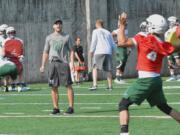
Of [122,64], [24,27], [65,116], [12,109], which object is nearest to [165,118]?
[65,116]

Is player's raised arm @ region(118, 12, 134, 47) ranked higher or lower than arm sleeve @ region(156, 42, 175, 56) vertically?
higher

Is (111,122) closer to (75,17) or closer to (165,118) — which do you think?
(165,118)

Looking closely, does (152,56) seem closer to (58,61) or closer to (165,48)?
(165,48)

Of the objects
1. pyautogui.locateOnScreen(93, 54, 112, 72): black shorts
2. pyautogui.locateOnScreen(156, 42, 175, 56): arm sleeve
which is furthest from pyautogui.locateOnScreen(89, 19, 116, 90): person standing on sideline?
pyautogui.locateOnScreen(156, 42, 175, 56): arm sleeve

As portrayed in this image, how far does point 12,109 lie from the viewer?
17.9 meters

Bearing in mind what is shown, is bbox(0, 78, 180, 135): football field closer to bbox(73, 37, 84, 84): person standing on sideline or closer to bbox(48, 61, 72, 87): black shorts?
bbox(48, 61, 72, 87): black shorts

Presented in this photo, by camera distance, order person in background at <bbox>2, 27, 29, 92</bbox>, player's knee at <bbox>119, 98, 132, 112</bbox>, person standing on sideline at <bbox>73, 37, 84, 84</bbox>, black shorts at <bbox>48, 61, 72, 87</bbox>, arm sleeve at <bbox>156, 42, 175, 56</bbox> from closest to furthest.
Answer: arm sleeve at <bbox>156, 42, 175, 56</bbox>, player's knee at <bbox>119, 98, 132, 112</bbox>, black shorts at <bbox>48, 61, 72, 87</bbox>, person in background at <bbox>2, 27, 29, 92</bbox>, person standing on sideline at <bbox>73, 37, 84, 84</bbox>

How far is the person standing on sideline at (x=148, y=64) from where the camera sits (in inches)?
475

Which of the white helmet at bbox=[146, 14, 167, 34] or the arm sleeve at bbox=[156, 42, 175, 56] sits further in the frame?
the white helmet at bbox=[146, 14, 167, 34]

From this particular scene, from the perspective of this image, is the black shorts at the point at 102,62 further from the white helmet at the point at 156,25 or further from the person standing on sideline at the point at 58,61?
the white helmet at the point at 156,25

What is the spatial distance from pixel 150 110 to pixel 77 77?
11773mm

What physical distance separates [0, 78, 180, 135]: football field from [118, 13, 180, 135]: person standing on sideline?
0.96 m

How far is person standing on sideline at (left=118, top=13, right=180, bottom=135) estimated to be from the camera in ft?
39.6

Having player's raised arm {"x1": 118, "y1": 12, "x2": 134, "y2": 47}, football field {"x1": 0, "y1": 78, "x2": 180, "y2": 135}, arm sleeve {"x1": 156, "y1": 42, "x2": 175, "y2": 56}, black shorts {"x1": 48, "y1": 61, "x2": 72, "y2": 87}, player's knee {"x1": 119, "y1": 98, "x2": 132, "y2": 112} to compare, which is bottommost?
football field {"x1": 0, "y1": 78, "x2": 180, "y2": 135}
